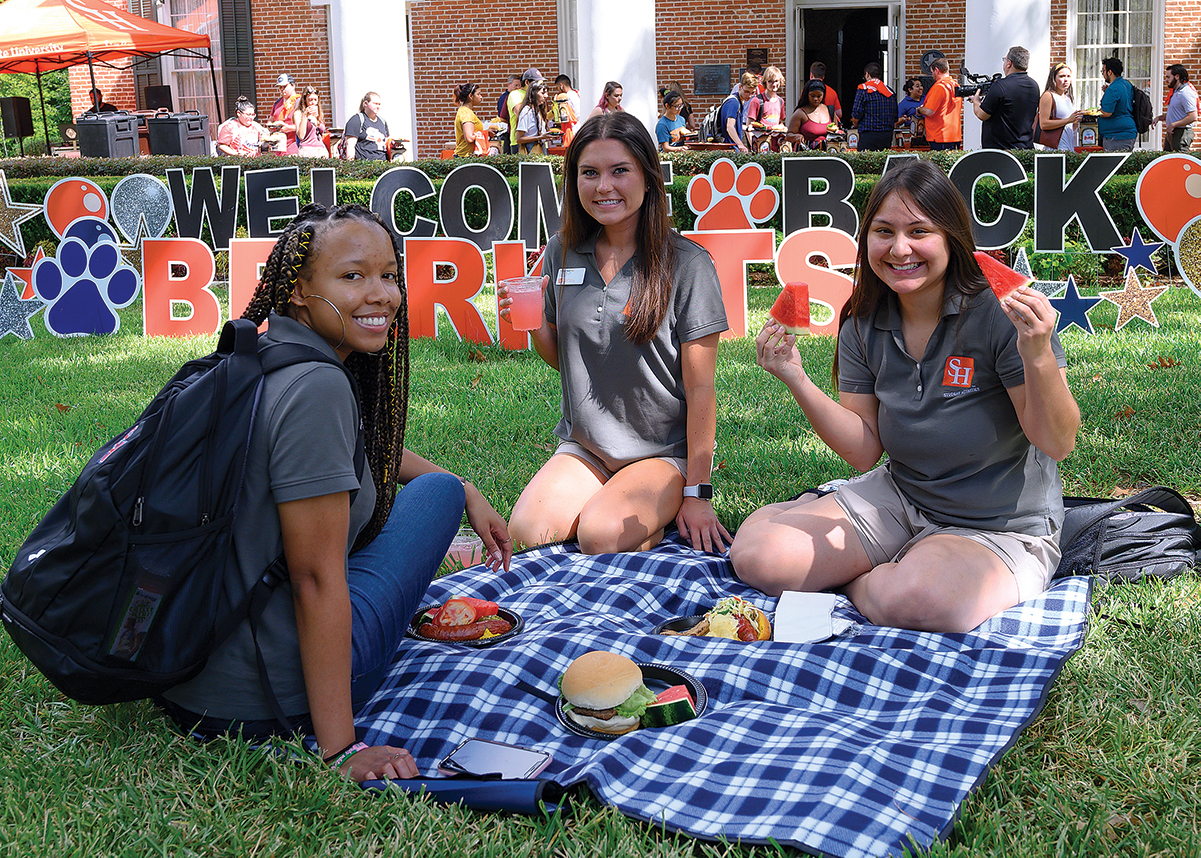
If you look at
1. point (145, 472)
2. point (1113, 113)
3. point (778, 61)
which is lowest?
point (145, 472)

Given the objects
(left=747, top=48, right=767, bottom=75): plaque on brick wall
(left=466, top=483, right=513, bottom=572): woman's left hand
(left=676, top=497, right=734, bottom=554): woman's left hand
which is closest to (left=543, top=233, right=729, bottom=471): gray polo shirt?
(left=676, top=497, right=734, bottom=554): woman's left hand

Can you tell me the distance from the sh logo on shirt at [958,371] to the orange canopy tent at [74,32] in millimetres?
16914

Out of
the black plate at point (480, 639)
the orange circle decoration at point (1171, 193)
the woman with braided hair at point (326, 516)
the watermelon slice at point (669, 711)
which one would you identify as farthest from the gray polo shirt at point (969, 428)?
the orange circle decoration at point (1171, 193)

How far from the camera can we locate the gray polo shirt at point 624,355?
3935mm

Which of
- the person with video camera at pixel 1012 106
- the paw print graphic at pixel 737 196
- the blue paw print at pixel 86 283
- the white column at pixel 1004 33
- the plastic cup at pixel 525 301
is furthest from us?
the white column at pixel 1004 33

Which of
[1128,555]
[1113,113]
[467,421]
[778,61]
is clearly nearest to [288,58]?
[778,61]

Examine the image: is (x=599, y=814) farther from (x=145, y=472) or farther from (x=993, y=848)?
(x=145, y=472)

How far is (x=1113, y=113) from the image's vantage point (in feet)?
43.8

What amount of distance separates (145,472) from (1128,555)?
2965mm

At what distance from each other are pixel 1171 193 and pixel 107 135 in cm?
1492

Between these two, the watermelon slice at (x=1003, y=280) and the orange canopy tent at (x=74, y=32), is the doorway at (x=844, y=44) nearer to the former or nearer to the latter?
the orange canopy tent at (x=74, y=32)

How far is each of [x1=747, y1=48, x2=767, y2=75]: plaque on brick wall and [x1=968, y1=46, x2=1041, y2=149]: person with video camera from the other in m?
7.45

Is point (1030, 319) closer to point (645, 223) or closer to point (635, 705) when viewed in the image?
point (635, 705)

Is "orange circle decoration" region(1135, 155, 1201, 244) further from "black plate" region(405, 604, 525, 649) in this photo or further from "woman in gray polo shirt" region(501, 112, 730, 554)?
"black plate" region(405, 604, 525, 649)
